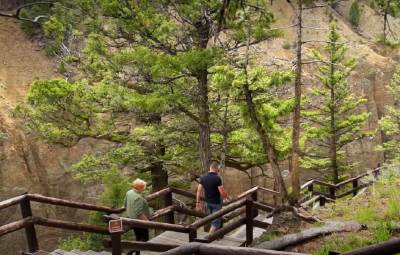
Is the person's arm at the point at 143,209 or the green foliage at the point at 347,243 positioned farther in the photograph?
the person's arm at the point at 143,209

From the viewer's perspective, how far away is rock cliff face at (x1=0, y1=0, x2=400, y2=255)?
26516 mm

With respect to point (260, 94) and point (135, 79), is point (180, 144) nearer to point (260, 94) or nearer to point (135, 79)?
point (135, 79)

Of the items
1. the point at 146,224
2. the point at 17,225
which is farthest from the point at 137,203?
the point at 17,225

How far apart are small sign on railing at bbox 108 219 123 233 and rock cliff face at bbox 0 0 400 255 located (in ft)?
54.7

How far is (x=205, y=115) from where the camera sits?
13.6 meters

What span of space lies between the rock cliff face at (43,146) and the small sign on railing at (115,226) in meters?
16.7

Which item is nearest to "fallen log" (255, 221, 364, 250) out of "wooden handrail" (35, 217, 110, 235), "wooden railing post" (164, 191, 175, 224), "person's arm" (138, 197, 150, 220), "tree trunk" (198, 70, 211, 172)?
"person's arm" (138, 197, 150, 220)

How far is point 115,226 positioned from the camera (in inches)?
298

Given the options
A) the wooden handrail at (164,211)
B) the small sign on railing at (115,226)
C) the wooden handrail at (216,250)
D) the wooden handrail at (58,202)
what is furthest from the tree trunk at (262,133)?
the wooden handrail at (216,250)

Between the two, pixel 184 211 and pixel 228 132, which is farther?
pixel 228 132

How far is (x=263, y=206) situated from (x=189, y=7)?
17.6 feet

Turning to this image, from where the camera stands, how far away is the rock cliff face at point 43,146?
26516 mm

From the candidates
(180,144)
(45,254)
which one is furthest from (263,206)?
(45,254)

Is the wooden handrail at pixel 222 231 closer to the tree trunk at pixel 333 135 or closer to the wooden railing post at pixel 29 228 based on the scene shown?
the wooden railing post at pixel 29 228
